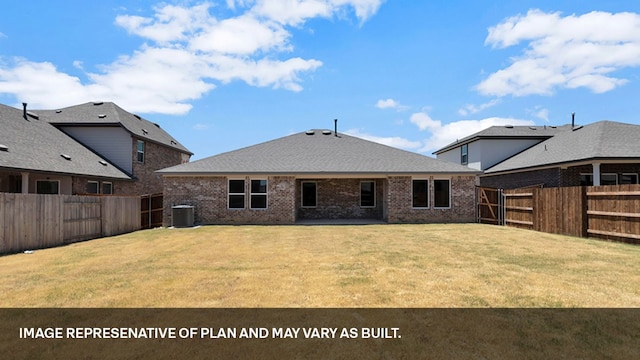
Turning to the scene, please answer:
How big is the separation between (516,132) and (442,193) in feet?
36.5

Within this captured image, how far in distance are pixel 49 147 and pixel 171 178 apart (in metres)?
6.49

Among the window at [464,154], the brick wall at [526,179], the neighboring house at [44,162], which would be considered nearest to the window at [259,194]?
the neighboring house at [44,162]

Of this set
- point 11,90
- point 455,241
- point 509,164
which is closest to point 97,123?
point 11,90

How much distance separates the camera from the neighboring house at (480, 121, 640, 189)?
14.9 metres

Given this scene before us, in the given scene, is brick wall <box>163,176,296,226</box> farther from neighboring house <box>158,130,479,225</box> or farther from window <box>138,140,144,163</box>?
window <box>138,140,144,163</box>

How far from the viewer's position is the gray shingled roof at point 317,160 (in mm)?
17125

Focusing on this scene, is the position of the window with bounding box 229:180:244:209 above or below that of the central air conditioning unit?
above

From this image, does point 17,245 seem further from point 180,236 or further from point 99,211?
point 180,236

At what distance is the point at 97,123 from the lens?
68.7 feet

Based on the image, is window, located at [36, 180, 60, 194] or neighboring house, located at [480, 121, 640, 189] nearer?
neighboring house, located at [480, 121, 640, 189]

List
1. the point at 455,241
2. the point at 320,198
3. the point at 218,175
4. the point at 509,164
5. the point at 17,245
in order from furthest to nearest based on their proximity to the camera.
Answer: the point at 509,164, the point at 320,198, the point at 218,175, the point at 455,241, the point at 17,245

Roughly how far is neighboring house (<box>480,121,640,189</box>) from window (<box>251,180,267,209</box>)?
48.7 feet

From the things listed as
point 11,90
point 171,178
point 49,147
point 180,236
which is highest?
point 11,90

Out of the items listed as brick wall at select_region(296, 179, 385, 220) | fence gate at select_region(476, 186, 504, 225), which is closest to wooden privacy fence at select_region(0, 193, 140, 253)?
brick wall at select_region(296, 179, 385, 220)
